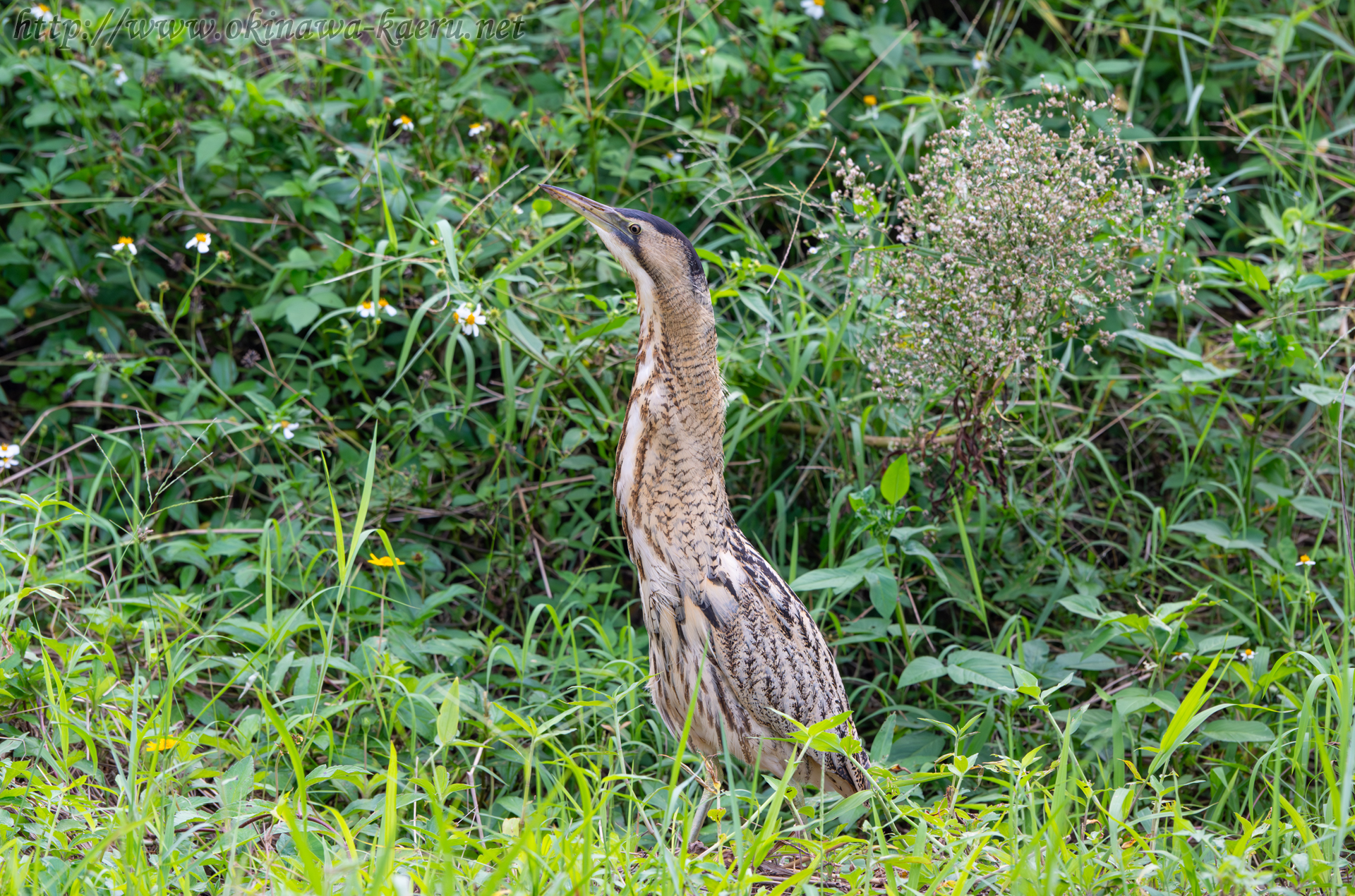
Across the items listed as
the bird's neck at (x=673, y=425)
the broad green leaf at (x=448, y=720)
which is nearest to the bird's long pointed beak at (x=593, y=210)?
the bird's neck at (x=673, y=425)

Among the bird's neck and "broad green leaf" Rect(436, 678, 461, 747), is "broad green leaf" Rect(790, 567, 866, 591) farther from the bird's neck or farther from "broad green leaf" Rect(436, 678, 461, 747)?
"broad green leaf" Rect(436, 678, 461, 747)

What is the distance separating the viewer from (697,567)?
117 inches

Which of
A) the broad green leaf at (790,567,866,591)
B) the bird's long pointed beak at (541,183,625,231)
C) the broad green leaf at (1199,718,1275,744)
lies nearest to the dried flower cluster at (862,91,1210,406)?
the broad green leaf at (790,567,866,591)

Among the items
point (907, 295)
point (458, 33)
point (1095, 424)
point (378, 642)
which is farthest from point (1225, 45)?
point (378, 642)

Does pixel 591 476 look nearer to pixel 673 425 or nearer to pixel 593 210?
pixel 673 425

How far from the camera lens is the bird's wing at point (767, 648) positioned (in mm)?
3004

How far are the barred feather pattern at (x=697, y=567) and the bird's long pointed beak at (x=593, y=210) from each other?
36mm

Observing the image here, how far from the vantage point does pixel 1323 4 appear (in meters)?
4.82

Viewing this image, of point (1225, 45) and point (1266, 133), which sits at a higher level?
point (1225, 45)

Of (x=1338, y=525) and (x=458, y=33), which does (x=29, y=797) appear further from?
(x=1338, y=525)

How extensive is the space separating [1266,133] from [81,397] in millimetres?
5141

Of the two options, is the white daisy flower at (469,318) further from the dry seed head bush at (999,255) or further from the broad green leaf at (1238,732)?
the broad green leaf at (1238,732)

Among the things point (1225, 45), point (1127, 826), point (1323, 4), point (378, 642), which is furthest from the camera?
point (1225, 45)

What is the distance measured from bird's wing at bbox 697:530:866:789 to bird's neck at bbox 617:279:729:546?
0.15 metres
